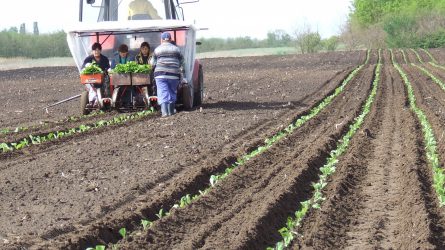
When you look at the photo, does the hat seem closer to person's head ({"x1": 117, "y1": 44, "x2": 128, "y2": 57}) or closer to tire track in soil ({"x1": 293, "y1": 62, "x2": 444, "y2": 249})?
person's head ({"x1": 117, "y1": 44, "x2": 128, "y2": 57})

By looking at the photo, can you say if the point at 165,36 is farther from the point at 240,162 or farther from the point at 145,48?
the point at 240,162

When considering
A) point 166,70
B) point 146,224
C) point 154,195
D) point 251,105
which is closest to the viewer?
point 146,224

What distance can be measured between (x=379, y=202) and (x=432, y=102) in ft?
36.7

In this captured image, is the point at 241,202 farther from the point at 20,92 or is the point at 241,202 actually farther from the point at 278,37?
the point at 278,37

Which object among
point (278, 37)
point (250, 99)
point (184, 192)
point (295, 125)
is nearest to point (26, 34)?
point (278, 37)

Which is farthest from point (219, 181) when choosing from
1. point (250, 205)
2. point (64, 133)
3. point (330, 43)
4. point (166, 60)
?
point (330, 43)

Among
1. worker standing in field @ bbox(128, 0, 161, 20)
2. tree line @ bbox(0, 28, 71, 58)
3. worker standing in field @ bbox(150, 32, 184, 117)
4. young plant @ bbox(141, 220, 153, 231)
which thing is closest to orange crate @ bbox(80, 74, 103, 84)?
worker standing in field @ bbox(150, 32, 184, 117)

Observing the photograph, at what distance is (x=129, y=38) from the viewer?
52.8ft

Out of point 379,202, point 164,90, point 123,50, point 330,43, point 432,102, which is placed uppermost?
point 123,50

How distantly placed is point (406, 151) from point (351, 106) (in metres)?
6.73

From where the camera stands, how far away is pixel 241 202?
7.63 m

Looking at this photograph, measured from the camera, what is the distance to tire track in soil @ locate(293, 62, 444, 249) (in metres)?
6.41

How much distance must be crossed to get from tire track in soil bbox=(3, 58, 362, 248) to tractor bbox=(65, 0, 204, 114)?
8.94ft

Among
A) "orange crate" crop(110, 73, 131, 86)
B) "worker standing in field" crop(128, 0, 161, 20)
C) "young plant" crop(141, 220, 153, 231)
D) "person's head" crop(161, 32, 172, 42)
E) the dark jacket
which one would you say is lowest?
"young plant" crop(141, 220, 153, 231)
